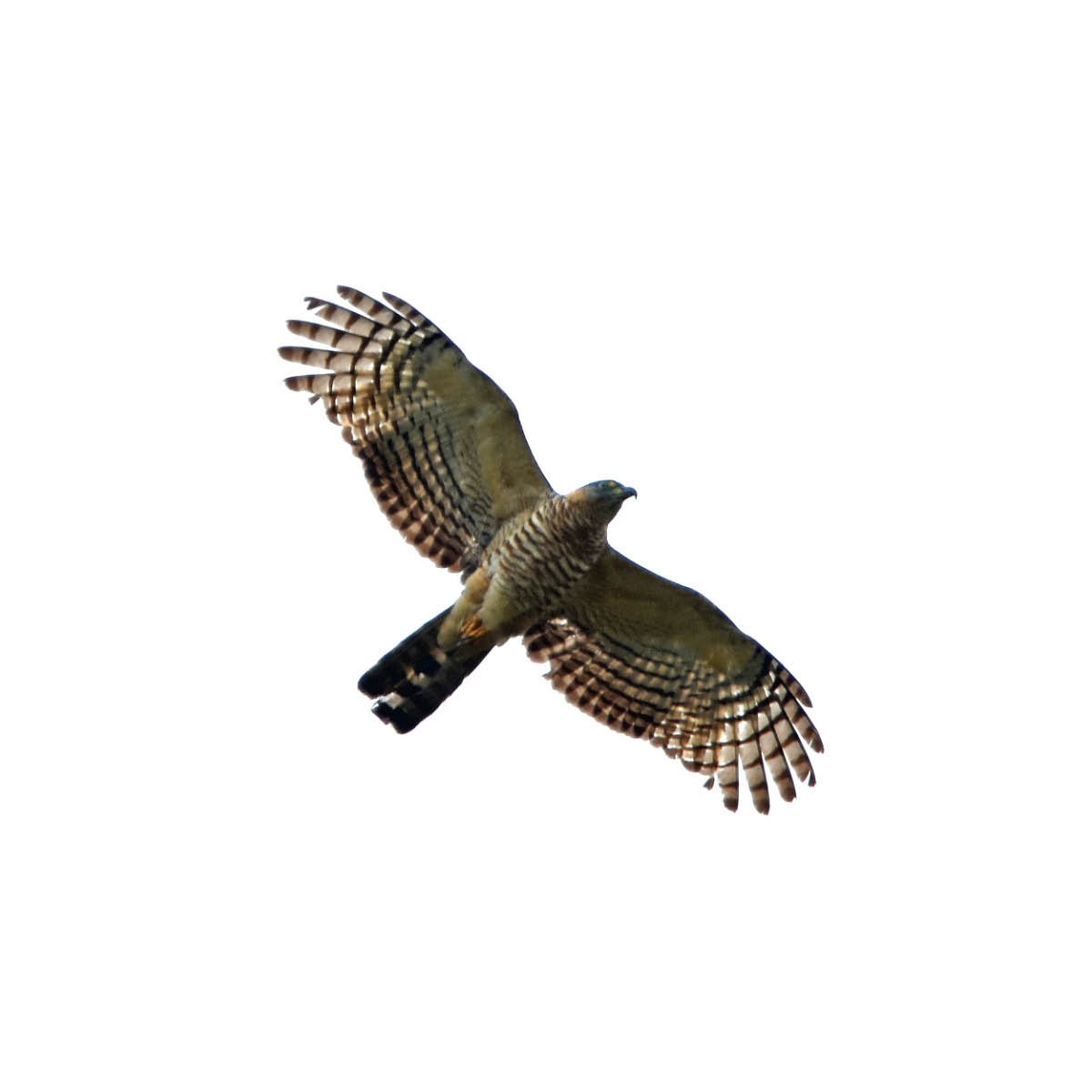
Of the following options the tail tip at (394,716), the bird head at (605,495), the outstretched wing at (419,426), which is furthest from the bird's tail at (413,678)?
the bird head at (605,495)

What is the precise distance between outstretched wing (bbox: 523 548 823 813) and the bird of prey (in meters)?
0.02

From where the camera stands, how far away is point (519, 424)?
51.5 ft

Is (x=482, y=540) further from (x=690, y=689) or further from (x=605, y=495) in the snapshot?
(x=690, y=689)

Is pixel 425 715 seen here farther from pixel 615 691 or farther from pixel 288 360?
pixel 288 360

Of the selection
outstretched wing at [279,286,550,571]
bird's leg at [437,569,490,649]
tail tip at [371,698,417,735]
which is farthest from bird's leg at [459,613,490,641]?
tail tip at [371,698,417,735]

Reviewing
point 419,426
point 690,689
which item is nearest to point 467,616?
point 419,426

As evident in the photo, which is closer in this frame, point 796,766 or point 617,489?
point 617,489

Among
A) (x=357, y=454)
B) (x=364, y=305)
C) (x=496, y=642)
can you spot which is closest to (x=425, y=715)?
(x=496, y=642)

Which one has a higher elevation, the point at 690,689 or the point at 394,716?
the point at 690,689

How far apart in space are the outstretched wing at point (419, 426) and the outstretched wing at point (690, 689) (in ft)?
3.31

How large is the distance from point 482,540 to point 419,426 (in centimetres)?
95

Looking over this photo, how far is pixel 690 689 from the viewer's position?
1669cm

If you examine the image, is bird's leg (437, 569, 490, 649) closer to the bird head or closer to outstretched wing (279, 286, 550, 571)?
outstretched wing (279, 286, 550, 571)

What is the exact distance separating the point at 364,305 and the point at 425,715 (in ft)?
9.74
